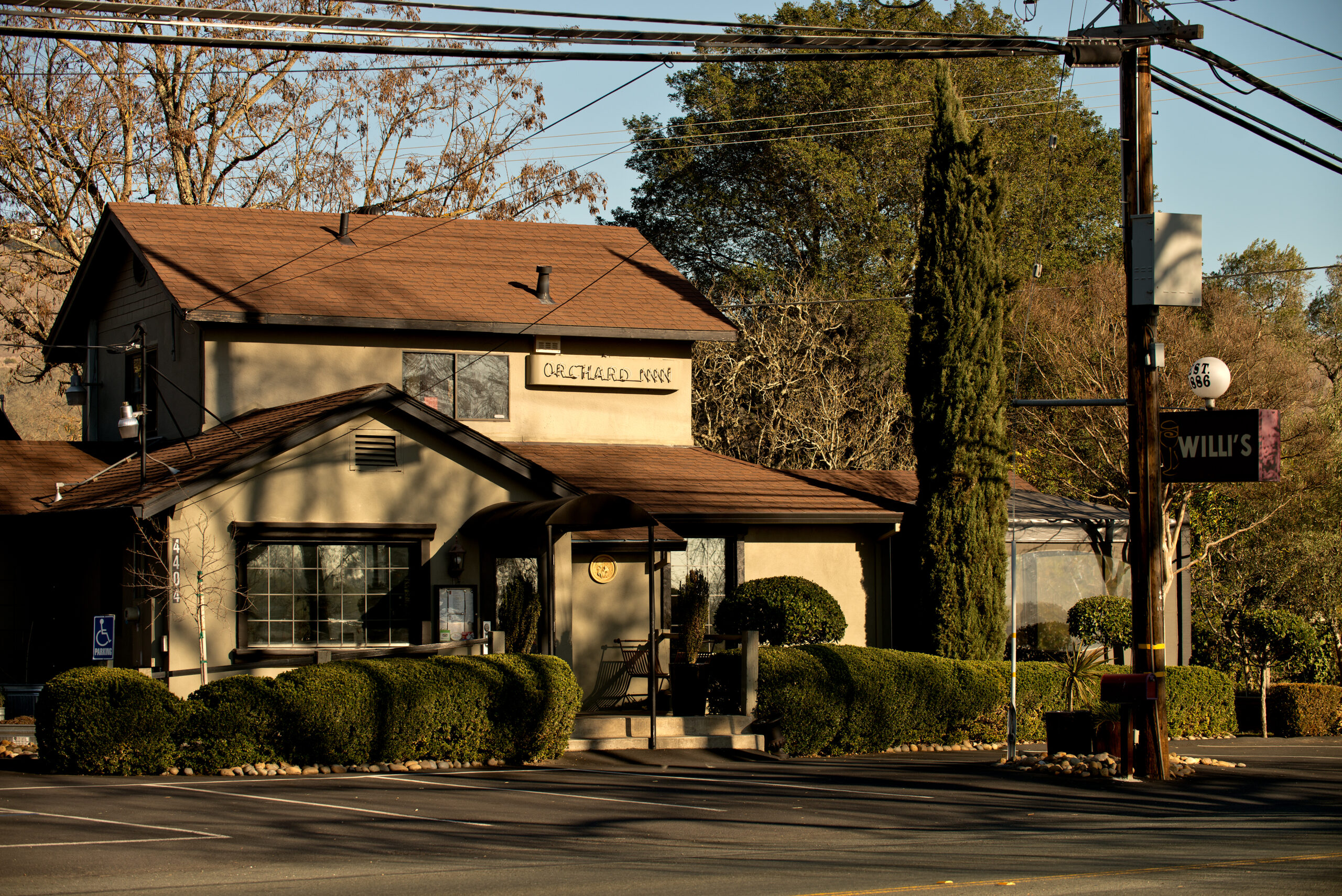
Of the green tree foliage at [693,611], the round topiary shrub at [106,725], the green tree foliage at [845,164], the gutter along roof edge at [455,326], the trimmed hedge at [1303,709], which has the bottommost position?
the trimmed hedge at [1303,709]

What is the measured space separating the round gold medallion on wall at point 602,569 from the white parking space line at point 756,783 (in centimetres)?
518

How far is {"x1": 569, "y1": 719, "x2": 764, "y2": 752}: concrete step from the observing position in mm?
17281

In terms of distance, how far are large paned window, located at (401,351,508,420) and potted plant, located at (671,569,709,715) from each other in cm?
414

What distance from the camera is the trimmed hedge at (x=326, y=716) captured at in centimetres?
1401

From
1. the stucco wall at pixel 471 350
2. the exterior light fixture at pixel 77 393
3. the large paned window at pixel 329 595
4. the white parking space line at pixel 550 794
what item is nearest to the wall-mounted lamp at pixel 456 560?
the large paned window at pixel 329 595

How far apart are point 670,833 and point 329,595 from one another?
8014 mm

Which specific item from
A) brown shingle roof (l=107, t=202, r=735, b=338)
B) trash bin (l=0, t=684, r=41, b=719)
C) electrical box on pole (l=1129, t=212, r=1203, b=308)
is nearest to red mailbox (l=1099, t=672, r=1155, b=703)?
electrical box on pole (l=1129, t=212, r=1203, b=308)

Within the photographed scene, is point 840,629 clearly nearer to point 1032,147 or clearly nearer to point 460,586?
point 460,586

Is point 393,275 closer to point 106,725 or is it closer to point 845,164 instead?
point 106,725

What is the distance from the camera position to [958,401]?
21625 millimetres

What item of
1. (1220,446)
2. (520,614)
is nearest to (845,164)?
(520,614)

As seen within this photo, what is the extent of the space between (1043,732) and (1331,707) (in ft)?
21.0

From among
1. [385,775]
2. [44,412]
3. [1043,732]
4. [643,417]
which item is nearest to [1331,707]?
[1043,732]

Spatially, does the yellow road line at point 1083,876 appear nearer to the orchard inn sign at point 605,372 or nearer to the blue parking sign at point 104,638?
the blue parking sign at point 104,638
